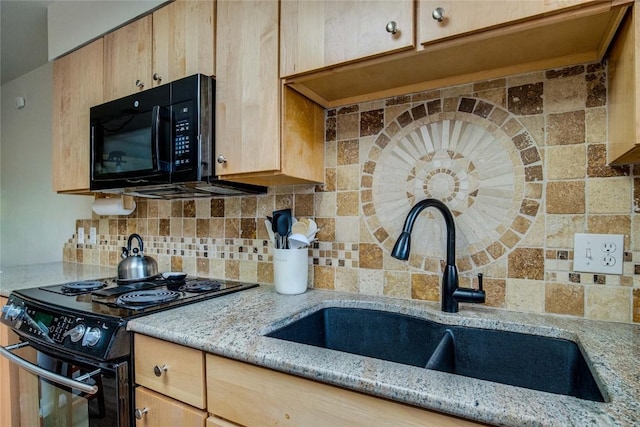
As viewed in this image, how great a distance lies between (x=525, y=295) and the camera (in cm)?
107

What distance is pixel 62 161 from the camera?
1839mm

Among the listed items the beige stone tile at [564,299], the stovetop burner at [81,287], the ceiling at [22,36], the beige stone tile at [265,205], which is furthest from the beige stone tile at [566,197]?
the ceiling at [22,36]

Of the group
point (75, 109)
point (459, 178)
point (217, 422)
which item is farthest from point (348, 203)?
point (75, 109)

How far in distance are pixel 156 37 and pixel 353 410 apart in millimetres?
1602

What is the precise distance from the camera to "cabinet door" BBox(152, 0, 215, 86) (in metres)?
1.33

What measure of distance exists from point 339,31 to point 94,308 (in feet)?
3.92

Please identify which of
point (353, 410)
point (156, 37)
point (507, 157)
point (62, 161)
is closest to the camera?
point (353, 410)

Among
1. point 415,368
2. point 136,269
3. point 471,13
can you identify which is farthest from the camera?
point 136,269

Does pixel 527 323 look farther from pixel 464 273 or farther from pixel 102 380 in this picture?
pixel 102 380

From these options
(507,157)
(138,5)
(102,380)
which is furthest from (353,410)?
(138,5)

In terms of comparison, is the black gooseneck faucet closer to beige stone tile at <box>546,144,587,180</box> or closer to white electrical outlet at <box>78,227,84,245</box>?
beige stone tile at <box>546,144,587,180</box>

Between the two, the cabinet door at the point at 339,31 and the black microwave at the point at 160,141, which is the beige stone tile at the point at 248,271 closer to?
the black microwave at the point at 160,141

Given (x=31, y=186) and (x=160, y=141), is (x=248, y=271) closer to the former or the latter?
(x=160, y=141)

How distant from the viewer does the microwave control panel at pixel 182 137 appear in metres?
1.30
